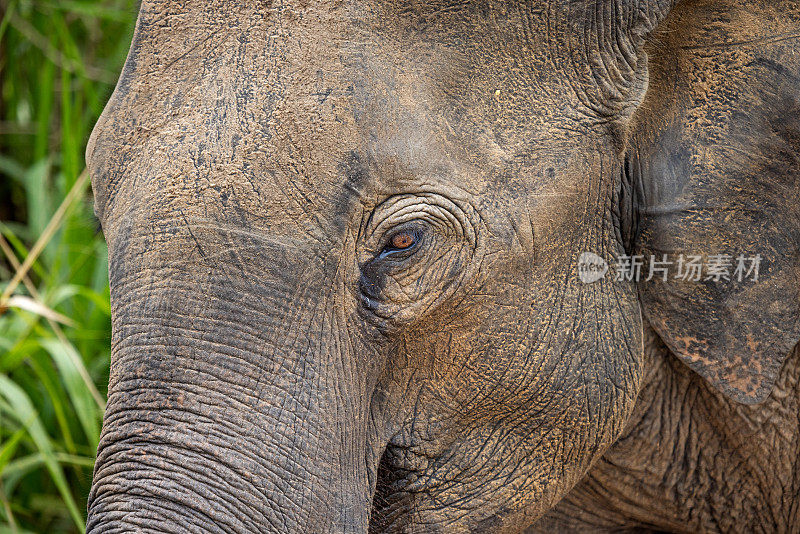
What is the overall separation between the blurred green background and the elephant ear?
88 centimetres

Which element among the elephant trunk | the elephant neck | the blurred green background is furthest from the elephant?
the blurred green background

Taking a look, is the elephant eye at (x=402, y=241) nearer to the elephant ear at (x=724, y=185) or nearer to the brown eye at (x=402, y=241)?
the brown eye at (x=402, y=241)

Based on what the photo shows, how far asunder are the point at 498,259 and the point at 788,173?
1.62ft

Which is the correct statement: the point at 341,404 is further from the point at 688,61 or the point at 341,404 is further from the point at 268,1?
the point at 688,61

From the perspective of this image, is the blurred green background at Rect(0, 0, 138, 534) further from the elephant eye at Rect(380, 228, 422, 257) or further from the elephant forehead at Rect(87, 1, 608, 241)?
the elephant eye at Rect(380, 228, 422, 257)

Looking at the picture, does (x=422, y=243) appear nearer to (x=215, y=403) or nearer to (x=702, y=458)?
(x=215, y=403)

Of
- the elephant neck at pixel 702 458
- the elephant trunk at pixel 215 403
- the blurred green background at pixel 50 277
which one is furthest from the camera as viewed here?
the blurred green background at pixel 50 277

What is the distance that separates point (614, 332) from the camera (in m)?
1.66

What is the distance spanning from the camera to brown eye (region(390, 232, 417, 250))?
1443 millimetres

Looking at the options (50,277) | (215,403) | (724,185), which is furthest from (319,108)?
(50,277)

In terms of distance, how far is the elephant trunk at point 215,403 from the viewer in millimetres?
A: 1341

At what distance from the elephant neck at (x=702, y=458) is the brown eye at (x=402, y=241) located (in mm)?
605

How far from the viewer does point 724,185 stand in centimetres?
162

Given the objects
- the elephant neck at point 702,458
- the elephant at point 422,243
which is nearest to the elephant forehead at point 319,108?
the elephant at point 422,243
